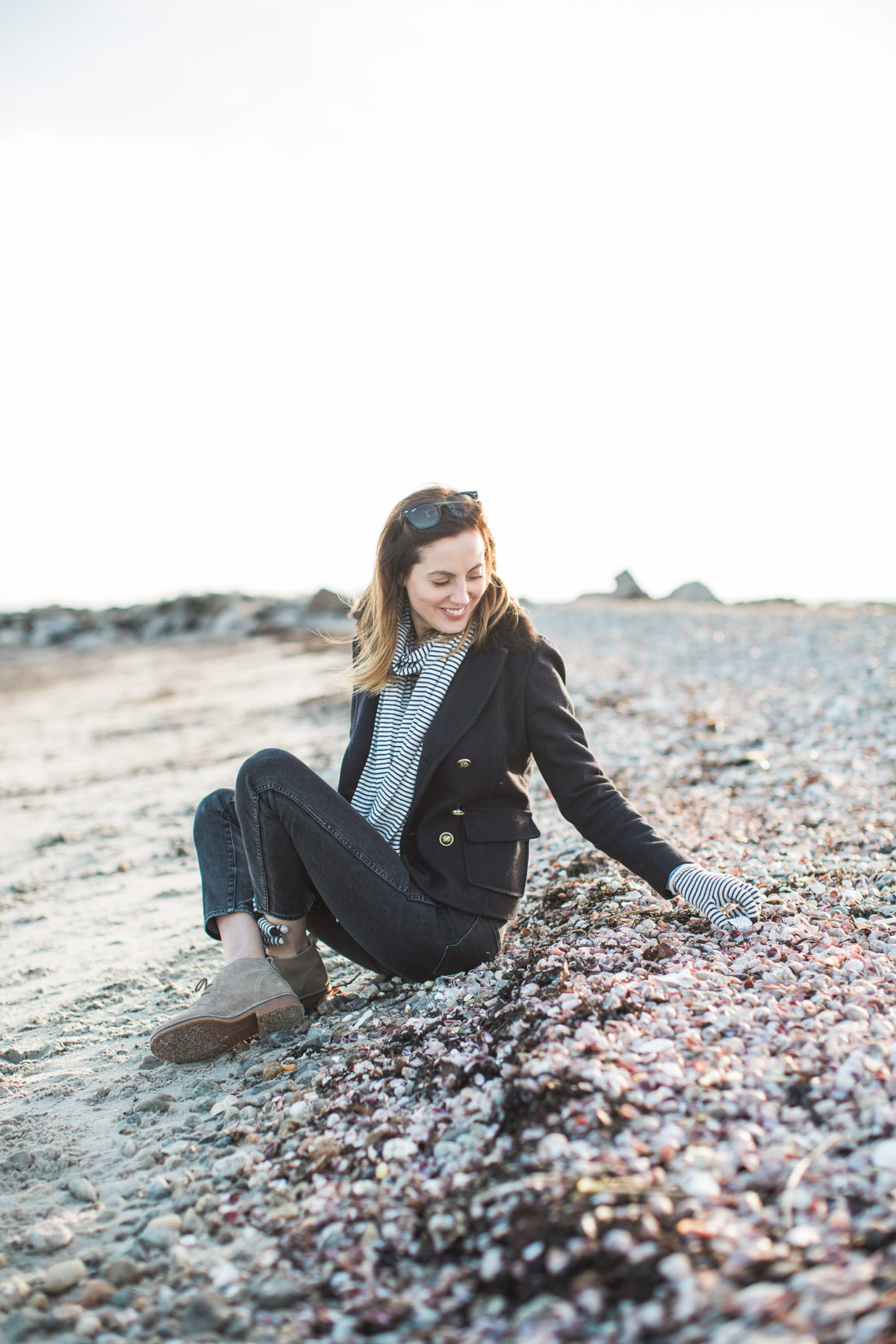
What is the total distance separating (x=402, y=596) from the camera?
3941 mm

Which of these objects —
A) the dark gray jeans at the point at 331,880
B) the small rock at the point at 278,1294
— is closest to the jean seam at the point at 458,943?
the dark gray jeans at the point at 331,880

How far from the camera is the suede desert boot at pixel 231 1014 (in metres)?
3.45

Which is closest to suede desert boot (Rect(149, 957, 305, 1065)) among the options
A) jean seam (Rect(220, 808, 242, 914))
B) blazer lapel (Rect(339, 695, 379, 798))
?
jean seam (Rect(220, 808, 242, 914))

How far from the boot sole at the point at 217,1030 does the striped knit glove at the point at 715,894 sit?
59.2 inches

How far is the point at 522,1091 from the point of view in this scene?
255 centimetres

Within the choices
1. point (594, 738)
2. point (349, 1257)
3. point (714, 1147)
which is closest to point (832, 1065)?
point (714, 1147)

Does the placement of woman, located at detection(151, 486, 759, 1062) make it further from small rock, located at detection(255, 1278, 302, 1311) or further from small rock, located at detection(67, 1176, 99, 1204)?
small rock, located at detection(255, 1278, 302, 1311)

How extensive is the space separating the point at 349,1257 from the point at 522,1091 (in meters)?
0.59

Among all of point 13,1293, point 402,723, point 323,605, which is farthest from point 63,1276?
point 323,605

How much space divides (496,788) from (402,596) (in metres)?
0.88

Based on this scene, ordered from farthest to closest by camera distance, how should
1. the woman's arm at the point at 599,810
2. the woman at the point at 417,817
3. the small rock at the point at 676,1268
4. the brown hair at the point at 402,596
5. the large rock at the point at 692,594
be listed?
1. the large rock at the point at 692,594
2. the brown hair at the point at 402,596
3. the woman at the point at 417,817
4. the woman's arm at the point at 599,810
5. the small rock at the point at 676,1268

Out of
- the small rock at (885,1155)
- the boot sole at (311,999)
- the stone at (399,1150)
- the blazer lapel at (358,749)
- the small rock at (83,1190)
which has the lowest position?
the small rock at (83,1190)

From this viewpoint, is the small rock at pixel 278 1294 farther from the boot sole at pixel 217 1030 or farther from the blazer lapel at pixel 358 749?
the blazer lapel at pixel 358 749

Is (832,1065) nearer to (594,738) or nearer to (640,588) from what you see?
(594,738)
